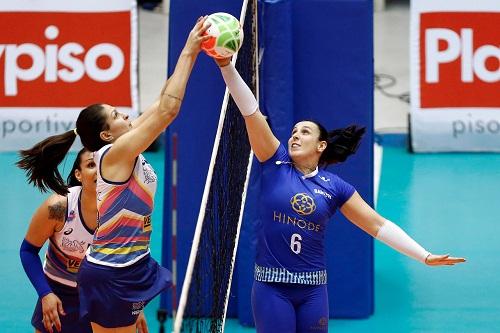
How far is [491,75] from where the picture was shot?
1269cm

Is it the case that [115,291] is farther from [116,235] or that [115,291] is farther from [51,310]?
[51,310]

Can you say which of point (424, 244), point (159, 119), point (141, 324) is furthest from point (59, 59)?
point (159, 119)

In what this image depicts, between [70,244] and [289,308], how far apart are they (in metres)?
1.34

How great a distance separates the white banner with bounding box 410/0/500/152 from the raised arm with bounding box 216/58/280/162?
6332mm

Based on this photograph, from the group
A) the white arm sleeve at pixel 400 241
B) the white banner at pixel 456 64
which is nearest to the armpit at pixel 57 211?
the white arm sleeve at pixel 400 241

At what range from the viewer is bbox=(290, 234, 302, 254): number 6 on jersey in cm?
656

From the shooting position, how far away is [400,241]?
6625 millimetres

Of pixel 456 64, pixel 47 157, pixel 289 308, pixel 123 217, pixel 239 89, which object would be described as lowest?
pixel 289 308

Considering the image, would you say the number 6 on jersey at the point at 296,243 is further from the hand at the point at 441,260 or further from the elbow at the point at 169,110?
the elbow at the point at 169,110

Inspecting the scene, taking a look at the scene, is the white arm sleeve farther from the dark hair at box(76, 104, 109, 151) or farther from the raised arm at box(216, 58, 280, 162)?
the dark hair at box(76, 104, 109, 151)

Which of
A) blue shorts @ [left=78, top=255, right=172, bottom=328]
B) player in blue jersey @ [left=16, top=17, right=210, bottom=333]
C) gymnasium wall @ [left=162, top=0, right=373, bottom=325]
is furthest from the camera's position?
gymnasium wall @ [left=162, top=0, right=373, bottom=325]

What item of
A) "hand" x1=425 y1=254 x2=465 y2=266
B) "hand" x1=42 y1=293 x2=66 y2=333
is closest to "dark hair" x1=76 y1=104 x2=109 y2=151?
"hand" x1=42 y1=293 x2=66 y2=333

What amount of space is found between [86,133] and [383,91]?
9210 mm

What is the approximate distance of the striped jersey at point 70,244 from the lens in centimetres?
677
